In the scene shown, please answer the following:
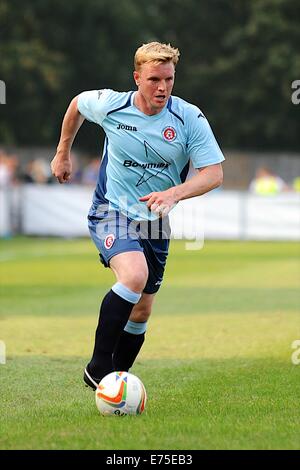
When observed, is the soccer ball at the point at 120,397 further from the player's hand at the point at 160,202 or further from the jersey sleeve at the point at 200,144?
the jersey sleeve at the point at 200,144

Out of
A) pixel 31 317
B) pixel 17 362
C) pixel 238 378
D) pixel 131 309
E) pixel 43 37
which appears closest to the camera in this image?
pixel 131 309

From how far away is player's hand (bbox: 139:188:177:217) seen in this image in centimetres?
711

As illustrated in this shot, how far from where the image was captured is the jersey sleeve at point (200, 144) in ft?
24.7

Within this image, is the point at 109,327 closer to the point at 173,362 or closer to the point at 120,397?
the point at 120,397

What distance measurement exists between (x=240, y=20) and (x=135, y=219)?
193ft

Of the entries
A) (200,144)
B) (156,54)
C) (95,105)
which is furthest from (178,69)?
(156,54)

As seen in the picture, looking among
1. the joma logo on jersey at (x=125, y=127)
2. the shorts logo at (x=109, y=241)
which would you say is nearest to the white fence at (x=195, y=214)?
the joma logo on jersey at (x=125, y=127)

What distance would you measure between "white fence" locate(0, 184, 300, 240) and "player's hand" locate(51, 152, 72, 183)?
1900 centimetres

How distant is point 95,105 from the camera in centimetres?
784

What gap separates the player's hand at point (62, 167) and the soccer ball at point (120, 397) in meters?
1.69

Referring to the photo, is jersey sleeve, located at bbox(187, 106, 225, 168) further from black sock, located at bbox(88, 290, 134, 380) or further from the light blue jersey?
black sock, located at bbox(88, 290, 134, 380)

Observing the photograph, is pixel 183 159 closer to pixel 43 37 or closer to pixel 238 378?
Answer: pixel 238 378

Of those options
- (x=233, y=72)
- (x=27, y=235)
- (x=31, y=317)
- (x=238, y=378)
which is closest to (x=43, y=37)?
(x=233, y=72)
